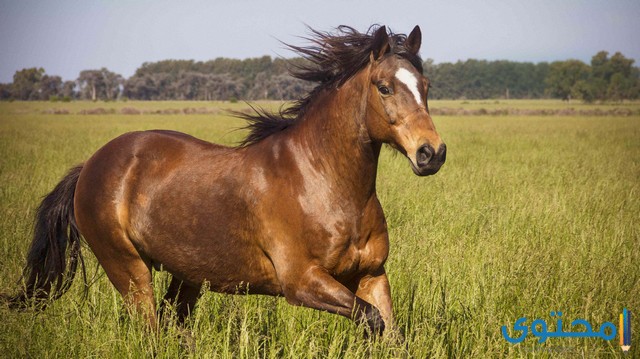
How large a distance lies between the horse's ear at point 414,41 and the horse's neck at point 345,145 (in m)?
0.41

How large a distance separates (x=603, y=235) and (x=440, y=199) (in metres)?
2.68

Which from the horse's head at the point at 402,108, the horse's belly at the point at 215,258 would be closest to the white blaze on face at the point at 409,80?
the horse's head at the point at 402,108

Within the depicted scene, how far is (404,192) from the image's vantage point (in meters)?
9.55

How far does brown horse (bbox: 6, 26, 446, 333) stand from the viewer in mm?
3152

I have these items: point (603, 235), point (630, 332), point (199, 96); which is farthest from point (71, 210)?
point (199, 96)

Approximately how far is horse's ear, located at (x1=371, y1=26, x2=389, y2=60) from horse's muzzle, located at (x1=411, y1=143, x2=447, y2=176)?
756 mm

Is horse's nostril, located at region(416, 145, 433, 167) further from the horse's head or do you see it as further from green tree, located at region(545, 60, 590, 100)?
green tree, located at region(545, 60, 590, 100)

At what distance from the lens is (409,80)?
313 cm

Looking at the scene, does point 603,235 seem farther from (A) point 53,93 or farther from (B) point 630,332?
(A) point 53,93

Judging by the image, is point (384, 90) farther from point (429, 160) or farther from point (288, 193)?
point (288, 193)

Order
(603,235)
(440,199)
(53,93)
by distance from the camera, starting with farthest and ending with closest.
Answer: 1. (53,93)
2. (440,199)
3. (603,235)

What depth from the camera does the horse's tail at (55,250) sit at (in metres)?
4.34

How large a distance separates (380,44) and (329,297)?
151 cm

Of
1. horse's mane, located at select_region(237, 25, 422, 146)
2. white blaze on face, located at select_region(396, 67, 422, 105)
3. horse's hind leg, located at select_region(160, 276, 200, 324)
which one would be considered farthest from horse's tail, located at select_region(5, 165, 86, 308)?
white blaze on face, located at select_region(396, 67, 422, 105)
